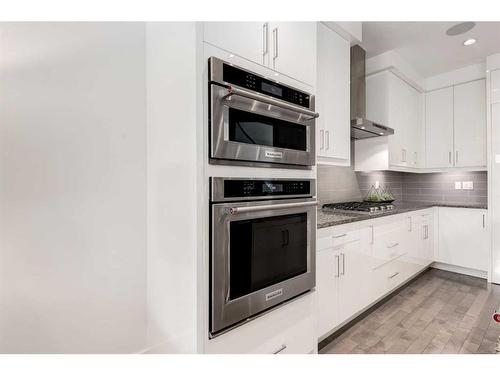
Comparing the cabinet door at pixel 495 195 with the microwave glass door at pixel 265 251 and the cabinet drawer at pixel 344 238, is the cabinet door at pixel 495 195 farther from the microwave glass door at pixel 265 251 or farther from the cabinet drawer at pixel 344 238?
the microwave glass door at pixel 265 251

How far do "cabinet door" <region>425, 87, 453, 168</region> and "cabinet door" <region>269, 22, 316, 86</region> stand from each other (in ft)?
9.21

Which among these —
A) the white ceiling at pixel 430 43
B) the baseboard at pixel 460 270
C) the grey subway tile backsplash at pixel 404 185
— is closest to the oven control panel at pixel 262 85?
the grey subway tile backsplash at pixel 404 185

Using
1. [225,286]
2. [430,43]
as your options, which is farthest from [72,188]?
[430,43]

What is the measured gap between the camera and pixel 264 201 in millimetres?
1203

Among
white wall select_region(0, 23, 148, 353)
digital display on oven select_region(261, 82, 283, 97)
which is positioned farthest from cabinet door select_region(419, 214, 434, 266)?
white wall select_region(0, 23, 148, 353)

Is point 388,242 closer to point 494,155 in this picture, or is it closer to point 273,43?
point 494,155

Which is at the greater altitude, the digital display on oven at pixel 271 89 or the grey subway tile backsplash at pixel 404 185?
the digital display on oven at pixel 271 89

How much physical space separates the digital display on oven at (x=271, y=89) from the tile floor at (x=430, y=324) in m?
1.61

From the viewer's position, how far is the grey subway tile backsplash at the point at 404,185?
8.98ft

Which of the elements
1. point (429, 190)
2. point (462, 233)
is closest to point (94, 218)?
point (462, 233)

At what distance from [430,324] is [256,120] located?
2.12 m

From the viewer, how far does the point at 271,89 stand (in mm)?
1231

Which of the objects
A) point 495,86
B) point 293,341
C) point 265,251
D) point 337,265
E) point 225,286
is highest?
point 495,86
